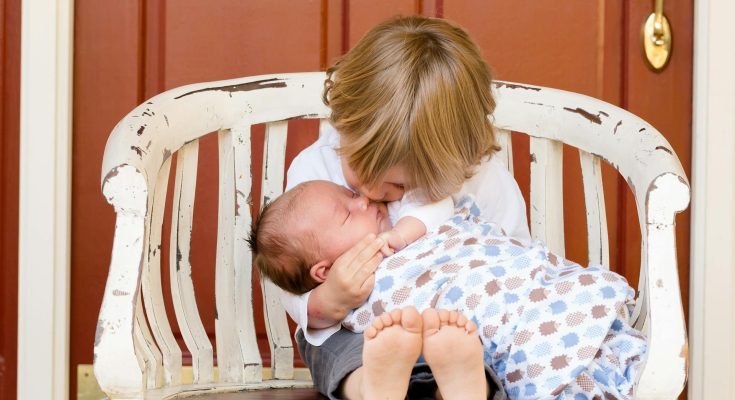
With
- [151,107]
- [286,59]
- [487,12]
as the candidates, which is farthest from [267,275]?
[487,12]

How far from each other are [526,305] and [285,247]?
32 cm

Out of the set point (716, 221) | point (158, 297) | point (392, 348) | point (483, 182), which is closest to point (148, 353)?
point (158, 297)

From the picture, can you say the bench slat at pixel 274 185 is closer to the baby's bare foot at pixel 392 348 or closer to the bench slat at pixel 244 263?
the bench slat at pixel 244 263

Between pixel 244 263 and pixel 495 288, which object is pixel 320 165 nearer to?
pixel 244 263

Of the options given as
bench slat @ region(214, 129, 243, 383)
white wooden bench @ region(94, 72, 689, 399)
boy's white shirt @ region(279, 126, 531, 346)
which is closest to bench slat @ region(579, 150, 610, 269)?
white wooden bench @ region(94, 72, 689, 399)

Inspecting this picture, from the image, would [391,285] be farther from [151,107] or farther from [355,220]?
[151,107]

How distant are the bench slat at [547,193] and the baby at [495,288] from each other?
225mm

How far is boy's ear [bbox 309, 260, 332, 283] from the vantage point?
1.29 meters

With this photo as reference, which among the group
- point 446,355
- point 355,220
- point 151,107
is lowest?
point 446,355

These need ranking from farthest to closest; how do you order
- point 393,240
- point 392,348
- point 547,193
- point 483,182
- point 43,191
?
1. point 43,191
2. point 547,193
3. point 483,182
4. point 393,240
5. point 392,348

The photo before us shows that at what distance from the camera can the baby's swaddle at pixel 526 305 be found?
113cm

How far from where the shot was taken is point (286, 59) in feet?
6.33

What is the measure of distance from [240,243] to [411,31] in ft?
1.48

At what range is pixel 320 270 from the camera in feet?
4.25
